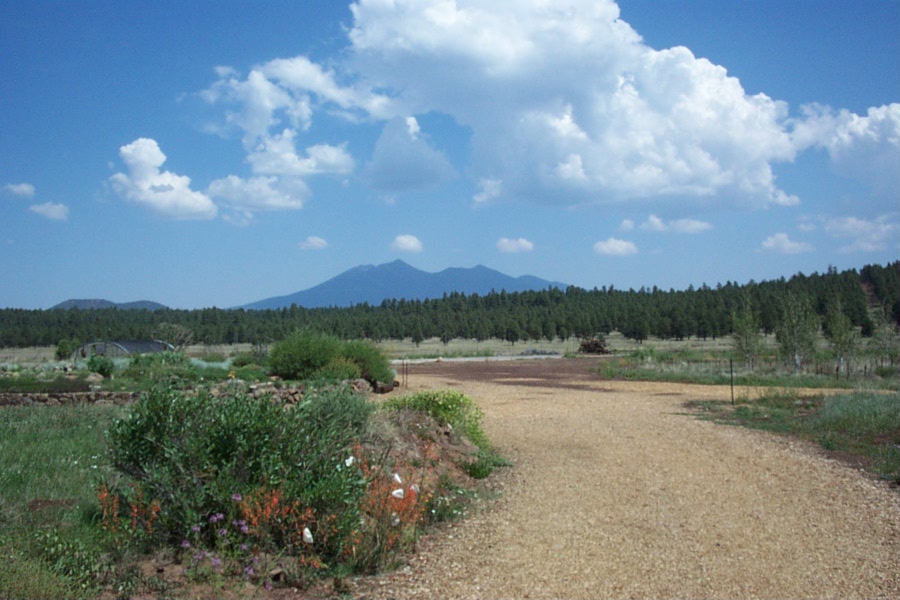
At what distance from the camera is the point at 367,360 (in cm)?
1994

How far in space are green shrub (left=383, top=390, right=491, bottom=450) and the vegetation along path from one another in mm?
611

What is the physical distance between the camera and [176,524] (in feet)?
16.3

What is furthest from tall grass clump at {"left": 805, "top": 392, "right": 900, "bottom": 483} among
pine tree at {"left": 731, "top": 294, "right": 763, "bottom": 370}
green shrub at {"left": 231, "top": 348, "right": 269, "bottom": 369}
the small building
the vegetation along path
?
the small building

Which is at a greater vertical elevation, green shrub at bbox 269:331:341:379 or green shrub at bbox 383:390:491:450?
green shrub at bbox 269:331:341:379

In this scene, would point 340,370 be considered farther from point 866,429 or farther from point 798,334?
point 798,334

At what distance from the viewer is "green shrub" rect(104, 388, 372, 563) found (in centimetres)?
495

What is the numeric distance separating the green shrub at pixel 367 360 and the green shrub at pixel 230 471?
14.0 meters

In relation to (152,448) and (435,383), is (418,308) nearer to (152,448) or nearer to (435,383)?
(435,383)

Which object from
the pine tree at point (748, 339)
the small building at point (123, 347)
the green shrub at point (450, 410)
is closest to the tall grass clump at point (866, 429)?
the green shrub at point (450, 410)

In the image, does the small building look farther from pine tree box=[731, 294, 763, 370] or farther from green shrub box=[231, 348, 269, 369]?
pine tree box=[731, 294, 763, 370]

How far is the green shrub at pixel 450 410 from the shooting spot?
10508 mm

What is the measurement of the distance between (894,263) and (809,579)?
265ft

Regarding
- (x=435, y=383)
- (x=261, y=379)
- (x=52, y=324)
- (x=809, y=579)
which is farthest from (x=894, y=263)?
(x=52, y=324)

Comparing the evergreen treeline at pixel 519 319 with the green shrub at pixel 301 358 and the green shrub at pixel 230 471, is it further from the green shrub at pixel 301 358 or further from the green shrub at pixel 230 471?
the green shrub at pixel 230 471
